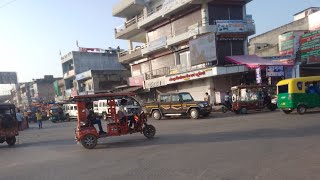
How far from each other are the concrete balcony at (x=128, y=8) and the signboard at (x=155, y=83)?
924 centimetres

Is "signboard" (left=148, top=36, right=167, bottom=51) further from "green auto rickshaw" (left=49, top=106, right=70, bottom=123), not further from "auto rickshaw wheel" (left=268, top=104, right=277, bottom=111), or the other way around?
"auto rickshaw wheel" (left=268, top=104, right=277, bottom=111)

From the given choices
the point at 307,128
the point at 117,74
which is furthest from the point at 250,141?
the point at 117,74

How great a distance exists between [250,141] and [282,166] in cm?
314

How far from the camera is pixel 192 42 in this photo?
2733 cm

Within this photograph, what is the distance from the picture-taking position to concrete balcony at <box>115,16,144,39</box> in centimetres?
3700

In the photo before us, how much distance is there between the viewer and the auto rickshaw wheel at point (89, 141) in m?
11.4

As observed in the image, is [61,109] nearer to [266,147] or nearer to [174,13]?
[174,13]

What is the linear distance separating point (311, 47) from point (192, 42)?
36.3ft

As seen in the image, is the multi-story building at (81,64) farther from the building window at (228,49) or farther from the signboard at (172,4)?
the building window at (228,49)

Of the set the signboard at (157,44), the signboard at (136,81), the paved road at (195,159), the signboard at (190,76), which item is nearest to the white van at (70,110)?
the signboard at (136,81)

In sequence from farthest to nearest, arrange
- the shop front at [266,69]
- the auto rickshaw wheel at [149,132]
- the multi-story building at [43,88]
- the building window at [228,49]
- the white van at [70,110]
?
the multi-story building at [43,88] → the white van at [70,110] → the building window at [228,49] → the shop front at [266,69] → the auto rickshaw wheel at [149,132]

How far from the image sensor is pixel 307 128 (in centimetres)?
1141

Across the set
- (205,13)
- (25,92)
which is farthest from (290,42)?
(25,92)

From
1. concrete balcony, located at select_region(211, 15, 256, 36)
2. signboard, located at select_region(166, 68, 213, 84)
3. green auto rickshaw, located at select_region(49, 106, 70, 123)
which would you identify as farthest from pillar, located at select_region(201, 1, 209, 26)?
green auto rickshaw, located at select_region(49, 106, 70, 123)
